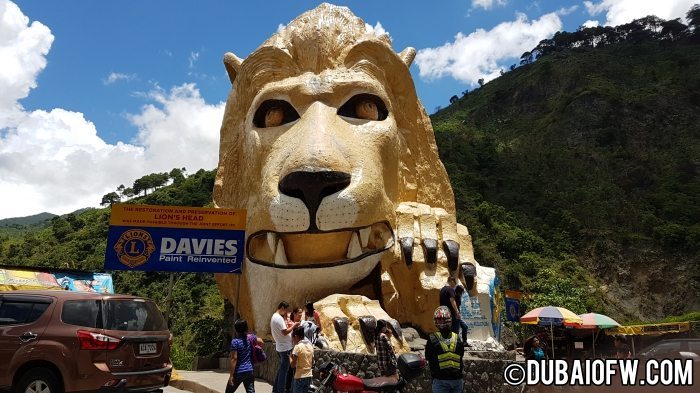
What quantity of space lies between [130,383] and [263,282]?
Answer: 9.57 ft

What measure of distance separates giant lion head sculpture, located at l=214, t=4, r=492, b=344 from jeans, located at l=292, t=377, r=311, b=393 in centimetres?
195

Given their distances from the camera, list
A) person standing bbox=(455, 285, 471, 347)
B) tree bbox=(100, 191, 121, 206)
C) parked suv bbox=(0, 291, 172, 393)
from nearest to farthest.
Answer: parked suv bbox=(0, 291, 172, 393) < person standing bbox=(455, 285, 471, 347) < tree bbox=(100, 191, 121, 206)

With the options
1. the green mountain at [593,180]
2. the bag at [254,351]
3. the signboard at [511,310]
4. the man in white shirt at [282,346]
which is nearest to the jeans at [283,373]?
the man in white shirt at [282,346]

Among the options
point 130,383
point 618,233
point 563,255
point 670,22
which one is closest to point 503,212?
point 563,255

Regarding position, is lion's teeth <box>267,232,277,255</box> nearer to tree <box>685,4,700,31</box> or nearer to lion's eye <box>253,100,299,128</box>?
lion's eye <box>253,100,299,128</box>

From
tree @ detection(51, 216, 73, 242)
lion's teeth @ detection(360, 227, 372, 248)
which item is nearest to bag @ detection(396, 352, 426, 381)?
lion's teeth @ detection(360, 227, 372, 248)

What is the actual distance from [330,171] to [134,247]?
387 centimetres

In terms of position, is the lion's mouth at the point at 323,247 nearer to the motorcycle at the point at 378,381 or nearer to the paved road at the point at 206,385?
the paved road at the point at 206,385

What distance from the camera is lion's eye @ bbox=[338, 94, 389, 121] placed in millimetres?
8445

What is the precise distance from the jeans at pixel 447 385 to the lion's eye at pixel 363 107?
5.11 metres

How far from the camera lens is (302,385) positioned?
204 inches

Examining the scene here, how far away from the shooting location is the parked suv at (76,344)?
5.05 meters

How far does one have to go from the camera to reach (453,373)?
4.01m

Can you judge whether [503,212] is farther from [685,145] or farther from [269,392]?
[269,392]
